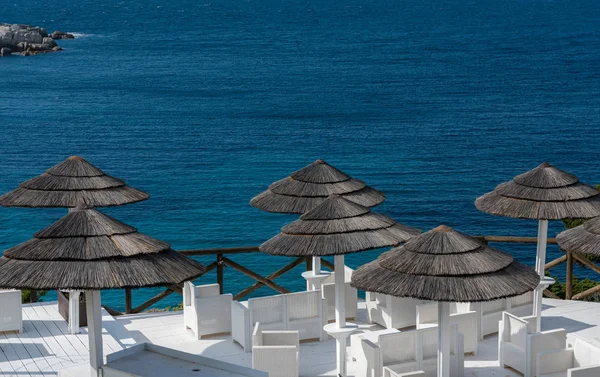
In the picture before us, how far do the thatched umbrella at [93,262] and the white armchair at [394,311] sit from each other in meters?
4.24

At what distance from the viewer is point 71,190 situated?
13.6 metres

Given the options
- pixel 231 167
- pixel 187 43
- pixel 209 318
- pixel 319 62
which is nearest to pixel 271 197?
pixel 209 318

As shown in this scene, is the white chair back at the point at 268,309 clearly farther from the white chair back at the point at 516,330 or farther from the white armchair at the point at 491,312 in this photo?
the white chair back at the point at 516,330

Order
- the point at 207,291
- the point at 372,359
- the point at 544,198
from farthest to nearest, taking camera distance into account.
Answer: the point at 207,291, the point at 544,198, the point at 372,359

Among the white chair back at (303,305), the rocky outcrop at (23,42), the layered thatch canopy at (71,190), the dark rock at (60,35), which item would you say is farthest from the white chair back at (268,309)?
the dark rock at (60,35)

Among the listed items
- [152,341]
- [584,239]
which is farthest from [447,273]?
[152,341]

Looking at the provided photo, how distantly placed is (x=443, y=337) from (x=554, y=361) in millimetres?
2059

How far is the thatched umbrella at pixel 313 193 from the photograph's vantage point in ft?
45.8

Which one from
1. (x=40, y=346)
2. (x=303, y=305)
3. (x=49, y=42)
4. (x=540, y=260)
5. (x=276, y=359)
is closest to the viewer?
(x=276, y=359)

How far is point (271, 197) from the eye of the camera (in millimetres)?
14312

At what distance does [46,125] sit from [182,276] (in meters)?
51.5

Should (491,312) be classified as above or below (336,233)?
below

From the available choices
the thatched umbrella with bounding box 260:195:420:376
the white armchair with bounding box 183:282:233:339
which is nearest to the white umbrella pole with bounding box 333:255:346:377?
the thatched umbrella with bounding box 260:195:420:376

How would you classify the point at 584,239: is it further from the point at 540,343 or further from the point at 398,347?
the point at 398,347
